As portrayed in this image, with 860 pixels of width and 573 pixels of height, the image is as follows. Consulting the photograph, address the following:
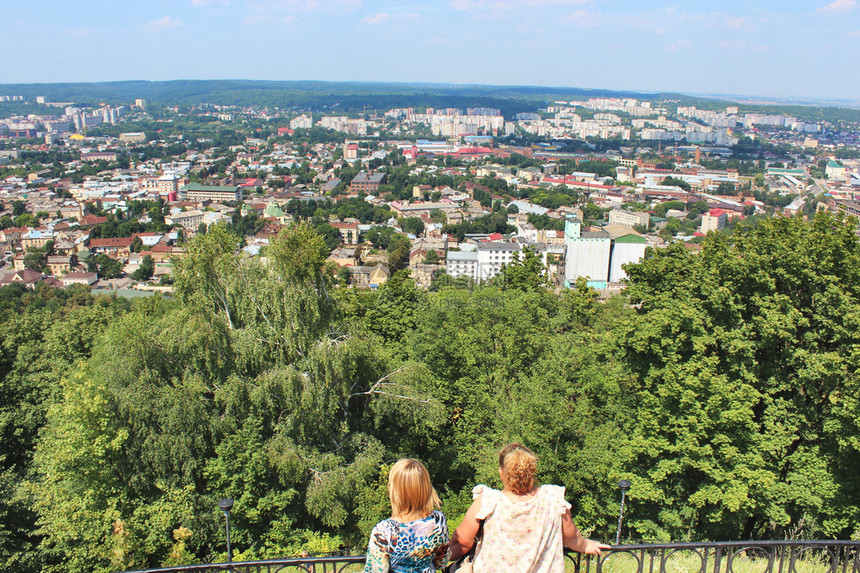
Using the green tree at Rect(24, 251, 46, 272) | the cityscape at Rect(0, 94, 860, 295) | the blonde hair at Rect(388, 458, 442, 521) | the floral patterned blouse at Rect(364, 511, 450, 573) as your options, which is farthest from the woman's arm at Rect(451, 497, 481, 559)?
the green tree at Rect(24, 251, 46, 272)

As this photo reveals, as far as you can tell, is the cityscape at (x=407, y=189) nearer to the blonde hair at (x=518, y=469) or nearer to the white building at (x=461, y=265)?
the white building at (x=461, y=265)

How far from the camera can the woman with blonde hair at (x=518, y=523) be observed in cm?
293

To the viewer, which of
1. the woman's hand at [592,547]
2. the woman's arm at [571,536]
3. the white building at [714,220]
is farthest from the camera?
the white building at [714,220]

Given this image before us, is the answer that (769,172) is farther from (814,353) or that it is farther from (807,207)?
(814,353)

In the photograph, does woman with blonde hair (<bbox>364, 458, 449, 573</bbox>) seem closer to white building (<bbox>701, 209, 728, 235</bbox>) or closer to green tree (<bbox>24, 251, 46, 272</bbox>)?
green tree (<bbox>24, 251, 46, 272</bbox>)

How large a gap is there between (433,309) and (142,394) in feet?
20.9

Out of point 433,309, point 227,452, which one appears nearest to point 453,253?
point 433,309

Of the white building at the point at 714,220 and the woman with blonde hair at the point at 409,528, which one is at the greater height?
the woman with blonde hair at the point at 409,528

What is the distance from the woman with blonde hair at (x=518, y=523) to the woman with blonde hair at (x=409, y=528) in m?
0.22

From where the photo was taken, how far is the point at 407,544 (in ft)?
9.17

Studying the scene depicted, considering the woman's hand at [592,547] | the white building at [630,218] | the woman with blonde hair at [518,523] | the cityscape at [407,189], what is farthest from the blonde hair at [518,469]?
the white building at [630,218]

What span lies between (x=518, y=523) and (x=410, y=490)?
61 cm

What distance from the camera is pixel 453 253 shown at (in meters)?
47.7

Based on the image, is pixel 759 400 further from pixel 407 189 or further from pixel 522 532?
pixel 407 189
